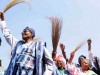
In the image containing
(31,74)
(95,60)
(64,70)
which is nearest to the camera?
(31,74)

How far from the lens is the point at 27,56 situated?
7699 millimetres

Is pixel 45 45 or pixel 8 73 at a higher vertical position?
pixel 45 45

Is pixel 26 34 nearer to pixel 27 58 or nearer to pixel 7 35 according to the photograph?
pixel 7 35

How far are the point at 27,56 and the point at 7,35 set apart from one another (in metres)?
0.55

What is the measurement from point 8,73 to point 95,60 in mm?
4548

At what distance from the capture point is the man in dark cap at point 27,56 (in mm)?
7625

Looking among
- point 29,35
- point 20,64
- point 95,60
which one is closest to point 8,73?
point 20,64

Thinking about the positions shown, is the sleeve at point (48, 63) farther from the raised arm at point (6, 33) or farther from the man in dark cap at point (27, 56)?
the raised arm at point (6, 33)

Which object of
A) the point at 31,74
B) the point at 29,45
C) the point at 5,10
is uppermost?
the point at 5,10

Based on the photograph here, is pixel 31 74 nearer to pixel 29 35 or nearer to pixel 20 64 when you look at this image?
pixel 20 64

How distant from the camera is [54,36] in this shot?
1034 centimetres

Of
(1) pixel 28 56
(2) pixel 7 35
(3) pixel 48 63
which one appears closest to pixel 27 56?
(1) pixel 28 56

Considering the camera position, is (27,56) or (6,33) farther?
(6,33)

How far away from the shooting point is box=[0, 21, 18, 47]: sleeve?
25.6ft
